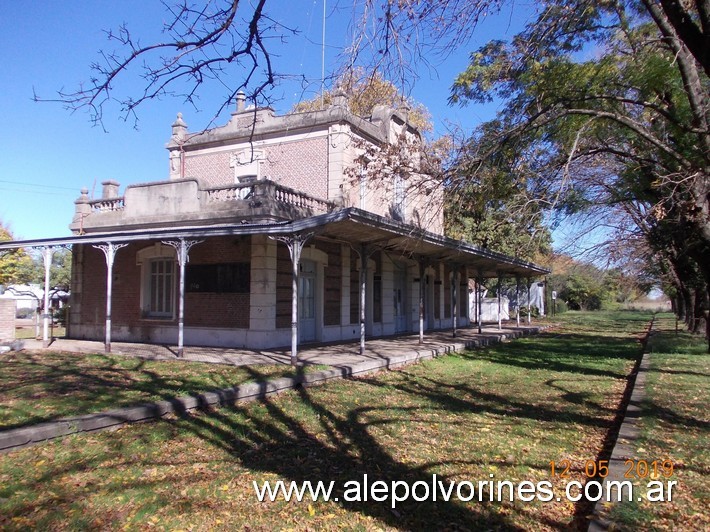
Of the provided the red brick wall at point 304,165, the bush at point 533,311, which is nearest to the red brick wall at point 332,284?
the red brick wall at point 304,165

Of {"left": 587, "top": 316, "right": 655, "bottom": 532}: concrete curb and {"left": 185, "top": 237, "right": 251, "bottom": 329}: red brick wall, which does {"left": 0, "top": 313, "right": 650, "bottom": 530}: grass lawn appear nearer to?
{"left": 587, "top": 316, "right": 655, "bottom": 532}: concrete curb

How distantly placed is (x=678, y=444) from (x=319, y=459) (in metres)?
4.06

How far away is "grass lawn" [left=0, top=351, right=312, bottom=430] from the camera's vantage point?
23.5 feet

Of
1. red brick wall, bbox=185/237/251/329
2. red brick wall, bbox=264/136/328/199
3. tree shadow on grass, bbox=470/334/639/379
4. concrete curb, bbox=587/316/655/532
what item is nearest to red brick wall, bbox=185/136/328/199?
red brick wall, bbox=264/136/328/199

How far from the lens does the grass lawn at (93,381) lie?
23.5 ft

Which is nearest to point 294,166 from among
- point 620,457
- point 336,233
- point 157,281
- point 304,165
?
point 304,165

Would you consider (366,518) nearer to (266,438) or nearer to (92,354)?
(266,438)

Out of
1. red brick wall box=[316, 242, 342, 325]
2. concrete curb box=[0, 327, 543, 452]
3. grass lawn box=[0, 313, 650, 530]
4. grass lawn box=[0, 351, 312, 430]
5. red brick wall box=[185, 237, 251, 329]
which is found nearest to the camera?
grass lawn box=[0, 313, 650, 530]

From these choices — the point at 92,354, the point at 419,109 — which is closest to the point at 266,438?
the point at 92,354

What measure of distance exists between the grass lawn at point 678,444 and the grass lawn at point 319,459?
570 mm

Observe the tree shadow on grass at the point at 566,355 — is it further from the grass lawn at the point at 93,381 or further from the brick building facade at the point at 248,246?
the grass lawn at the point at 93,381

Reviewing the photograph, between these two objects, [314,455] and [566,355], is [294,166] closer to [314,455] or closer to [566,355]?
[566,355]

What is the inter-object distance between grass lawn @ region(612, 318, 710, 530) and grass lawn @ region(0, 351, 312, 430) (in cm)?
623

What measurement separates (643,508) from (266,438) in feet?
13.6
